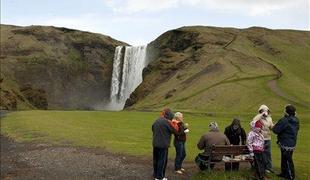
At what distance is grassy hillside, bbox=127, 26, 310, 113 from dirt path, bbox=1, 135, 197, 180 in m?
63.9

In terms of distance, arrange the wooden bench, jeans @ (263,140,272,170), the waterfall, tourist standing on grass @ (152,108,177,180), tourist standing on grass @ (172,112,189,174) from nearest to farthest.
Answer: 1. tourist standing on grass @ (152,108,177,180)
2. the wooden bench
3. jeans @ (263,140,272,170)
4. tourist standing on grass @ (172,112,189,174)
5. the waterfall

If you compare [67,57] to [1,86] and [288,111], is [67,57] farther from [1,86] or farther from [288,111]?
[288,111]

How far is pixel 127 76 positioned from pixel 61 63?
3202 cm

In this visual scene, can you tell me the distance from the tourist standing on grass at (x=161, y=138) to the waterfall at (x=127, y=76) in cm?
Result: 13486

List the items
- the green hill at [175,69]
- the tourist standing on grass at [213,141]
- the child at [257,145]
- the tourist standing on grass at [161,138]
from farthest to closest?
1. the green hill at [175,69]
2. the tourist standing on grass at [213,141]
3. the tourist standing on grass at [161,138]
4. the child at [257,145]

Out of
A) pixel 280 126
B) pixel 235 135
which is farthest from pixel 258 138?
pixel 235 135

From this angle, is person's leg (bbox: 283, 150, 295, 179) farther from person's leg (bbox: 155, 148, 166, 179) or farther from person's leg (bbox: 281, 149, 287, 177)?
person's leg (bbox: 155, 148, 166, 179)

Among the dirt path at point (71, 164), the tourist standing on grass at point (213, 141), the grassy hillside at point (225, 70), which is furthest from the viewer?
the grassy hillside at point (225, 70)

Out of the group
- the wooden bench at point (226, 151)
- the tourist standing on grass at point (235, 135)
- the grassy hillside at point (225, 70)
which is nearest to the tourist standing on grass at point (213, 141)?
the wooden bench at point (226, 151)

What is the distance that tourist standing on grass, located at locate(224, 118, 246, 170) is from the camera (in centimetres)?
2291

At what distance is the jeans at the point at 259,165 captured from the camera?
2130cm

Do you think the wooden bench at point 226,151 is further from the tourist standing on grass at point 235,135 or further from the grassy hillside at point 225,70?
the grassy hillside at point 225,70

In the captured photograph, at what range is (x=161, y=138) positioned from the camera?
21562 mm

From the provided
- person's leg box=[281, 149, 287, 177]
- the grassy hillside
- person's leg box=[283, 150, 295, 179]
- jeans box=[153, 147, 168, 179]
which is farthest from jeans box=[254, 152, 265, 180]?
the grassy hillside
